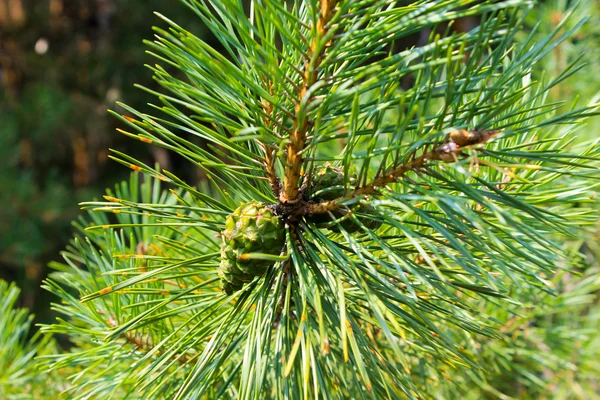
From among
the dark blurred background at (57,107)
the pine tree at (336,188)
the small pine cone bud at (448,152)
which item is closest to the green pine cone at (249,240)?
the pine tree at (336,188)

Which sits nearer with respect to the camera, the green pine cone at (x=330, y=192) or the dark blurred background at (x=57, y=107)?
the green pine cone at (x=330, y=192)

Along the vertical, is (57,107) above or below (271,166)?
above

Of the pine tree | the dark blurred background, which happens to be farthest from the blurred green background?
the pine tree

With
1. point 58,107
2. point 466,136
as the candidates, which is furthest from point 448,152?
point 58,107

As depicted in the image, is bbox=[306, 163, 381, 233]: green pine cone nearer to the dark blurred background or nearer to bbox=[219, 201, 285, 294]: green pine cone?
bbox=[219, 201, 285, 294]: green pine cone

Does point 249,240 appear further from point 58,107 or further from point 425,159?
point 58,107

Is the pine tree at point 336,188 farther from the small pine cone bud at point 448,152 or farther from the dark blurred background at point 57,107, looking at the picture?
the dark blurred background at point 57,107
